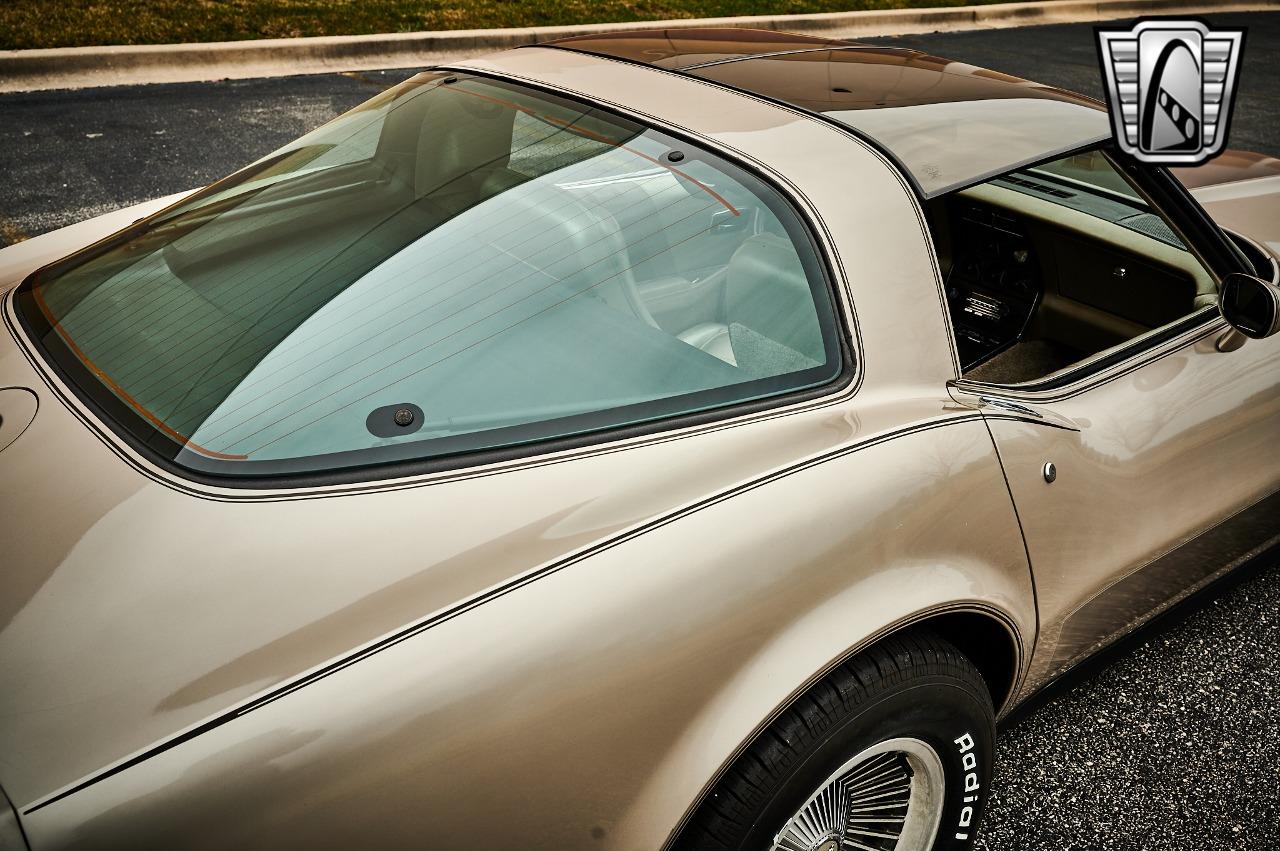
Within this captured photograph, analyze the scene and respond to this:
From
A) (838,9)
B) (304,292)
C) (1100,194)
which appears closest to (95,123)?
(304,292)

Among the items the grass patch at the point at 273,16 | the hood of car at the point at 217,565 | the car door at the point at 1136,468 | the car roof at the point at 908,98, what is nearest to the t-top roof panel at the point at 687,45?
the car roof at the point at 908,98

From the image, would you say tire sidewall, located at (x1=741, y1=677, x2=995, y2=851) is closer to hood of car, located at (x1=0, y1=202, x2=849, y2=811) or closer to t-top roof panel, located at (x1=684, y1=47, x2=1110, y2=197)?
hood of car, located at (x1=0, y1=202, x2=849, y2=811)

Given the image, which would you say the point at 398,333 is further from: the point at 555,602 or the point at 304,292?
the point at 555,602

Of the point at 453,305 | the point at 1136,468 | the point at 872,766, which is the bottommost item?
the point at 872,766

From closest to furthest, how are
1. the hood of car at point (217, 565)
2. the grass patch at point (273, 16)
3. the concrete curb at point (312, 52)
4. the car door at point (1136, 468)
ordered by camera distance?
the hood of car at point (217, 565) → the car door at point (1136, 468) → the concrete curb at point (312, 52) → the grass patch at point (273, 16)

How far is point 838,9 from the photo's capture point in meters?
10.2

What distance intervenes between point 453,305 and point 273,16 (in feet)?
24.2

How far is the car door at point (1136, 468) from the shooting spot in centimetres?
184

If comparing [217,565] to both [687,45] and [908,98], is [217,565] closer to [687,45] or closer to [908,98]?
[908,98]

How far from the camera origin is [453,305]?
5.39 feet

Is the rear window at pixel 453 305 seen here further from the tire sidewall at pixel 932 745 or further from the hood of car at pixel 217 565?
the tire sidewall at pixel 932 745

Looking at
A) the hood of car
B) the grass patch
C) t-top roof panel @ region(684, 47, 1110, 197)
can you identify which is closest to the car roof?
t-top roof panel @ region(684, 47, 1110, 197)

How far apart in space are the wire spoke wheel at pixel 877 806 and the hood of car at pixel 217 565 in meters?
0.59

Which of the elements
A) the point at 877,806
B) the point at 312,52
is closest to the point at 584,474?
the point at 877,806
